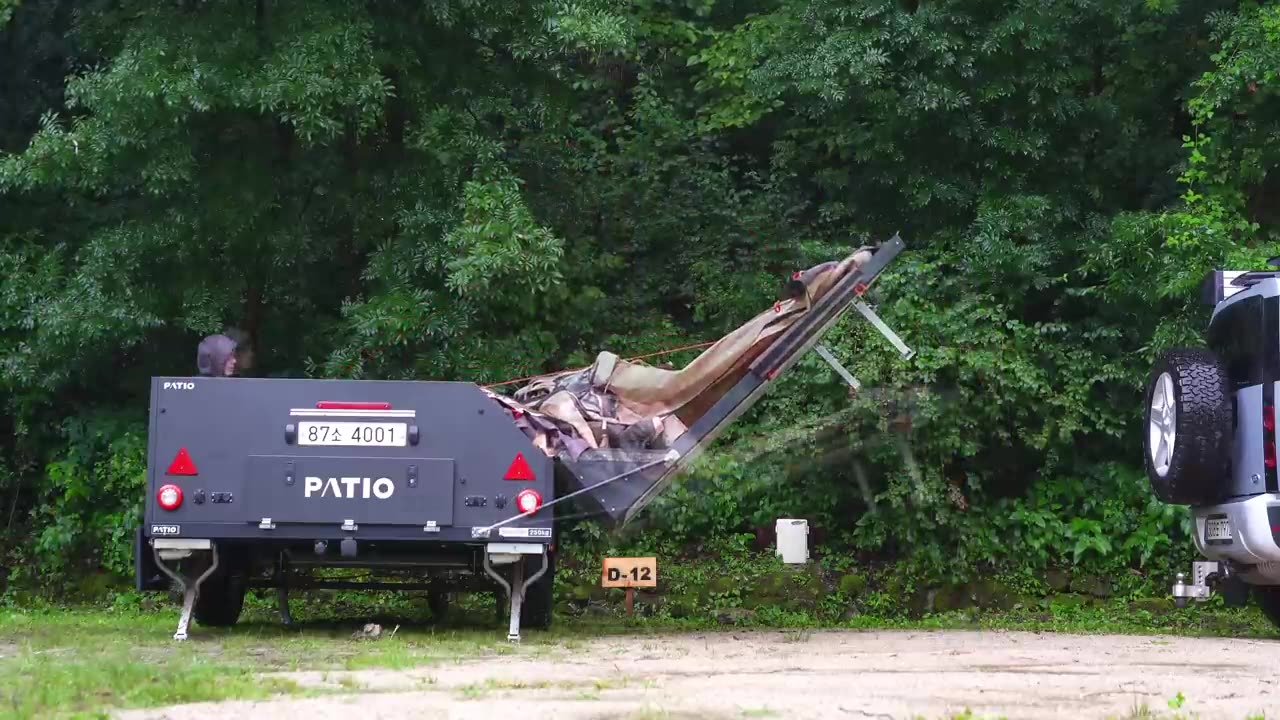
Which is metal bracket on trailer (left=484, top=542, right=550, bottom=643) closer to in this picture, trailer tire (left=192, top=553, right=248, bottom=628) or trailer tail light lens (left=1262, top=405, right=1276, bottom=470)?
trailer tire (left=192, top=553, right=248, bottom=628)

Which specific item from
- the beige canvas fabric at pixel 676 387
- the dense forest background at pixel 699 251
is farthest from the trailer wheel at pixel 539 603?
the dense forest background at pixel 699 251

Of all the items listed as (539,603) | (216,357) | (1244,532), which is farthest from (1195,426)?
(216,357)

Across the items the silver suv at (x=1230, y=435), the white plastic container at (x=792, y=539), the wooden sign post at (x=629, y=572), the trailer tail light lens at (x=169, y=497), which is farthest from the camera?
the white plastic container at (x=792, y=539)

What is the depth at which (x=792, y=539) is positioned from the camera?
16188 mm

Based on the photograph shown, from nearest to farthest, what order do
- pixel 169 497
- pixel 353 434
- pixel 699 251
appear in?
pixel 169 497 < pixel 353 434 < pixel 699 251

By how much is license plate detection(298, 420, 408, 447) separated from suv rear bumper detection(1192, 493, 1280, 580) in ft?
19.5

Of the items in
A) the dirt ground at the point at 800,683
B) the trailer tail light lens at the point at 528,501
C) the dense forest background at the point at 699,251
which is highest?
the dense forest background at the point at 699,251

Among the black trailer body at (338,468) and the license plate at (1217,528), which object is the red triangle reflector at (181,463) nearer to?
the black trailer body at (338,468)

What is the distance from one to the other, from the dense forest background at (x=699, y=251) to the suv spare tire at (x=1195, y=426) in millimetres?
3903

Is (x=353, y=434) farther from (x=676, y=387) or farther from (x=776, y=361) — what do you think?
(x=776, y=361)

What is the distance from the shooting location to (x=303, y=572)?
40.8 ft

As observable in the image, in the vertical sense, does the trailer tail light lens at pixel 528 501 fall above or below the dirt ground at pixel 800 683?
above

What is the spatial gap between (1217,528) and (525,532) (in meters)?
5.23

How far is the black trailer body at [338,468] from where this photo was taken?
34.2ft
